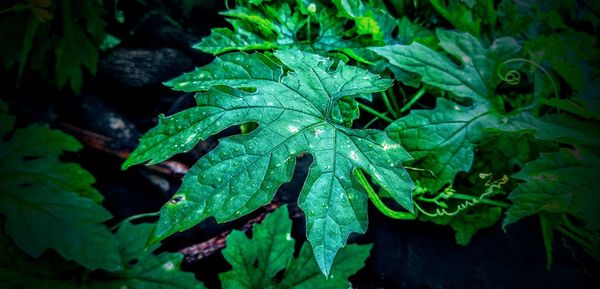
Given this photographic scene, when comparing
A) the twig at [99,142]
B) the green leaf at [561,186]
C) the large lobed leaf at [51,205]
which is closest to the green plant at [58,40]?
the twig at [99,142]

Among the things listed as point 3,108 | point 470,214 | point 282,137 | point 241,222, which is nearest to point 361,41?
point 282,137

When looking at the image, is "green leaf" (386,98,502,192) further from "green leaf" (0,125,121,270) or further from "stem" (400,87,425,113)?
"green leaf" (0,125,121,270)

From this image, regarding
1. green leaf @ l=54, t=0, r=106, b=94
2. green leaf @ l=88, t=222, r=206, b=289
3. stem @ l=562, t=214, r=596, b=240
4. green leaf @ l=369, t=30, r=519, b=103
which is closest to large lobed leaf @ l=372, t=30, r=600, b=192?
green leaf @ l=369, t=30, r=519, b=103

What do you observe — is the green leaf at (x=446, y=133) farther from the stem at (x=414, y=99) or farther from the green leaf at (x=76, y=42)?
the green leaf at (x=76, y=42)

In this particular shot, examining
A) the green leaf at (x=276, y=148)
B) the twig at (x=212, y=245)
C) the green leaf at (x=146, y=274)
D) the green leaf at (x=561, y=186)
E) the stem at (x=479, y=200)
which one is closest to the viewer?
the green leaf at (x=276, y=148)

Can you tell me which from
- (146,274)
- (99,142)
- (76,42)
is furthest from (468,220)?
(76,42)

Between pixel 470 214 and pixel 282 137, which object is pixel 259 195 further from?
pixel 470 214

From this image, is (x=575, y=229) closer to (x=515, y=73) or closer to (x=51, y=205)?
(x=515, y=73)
